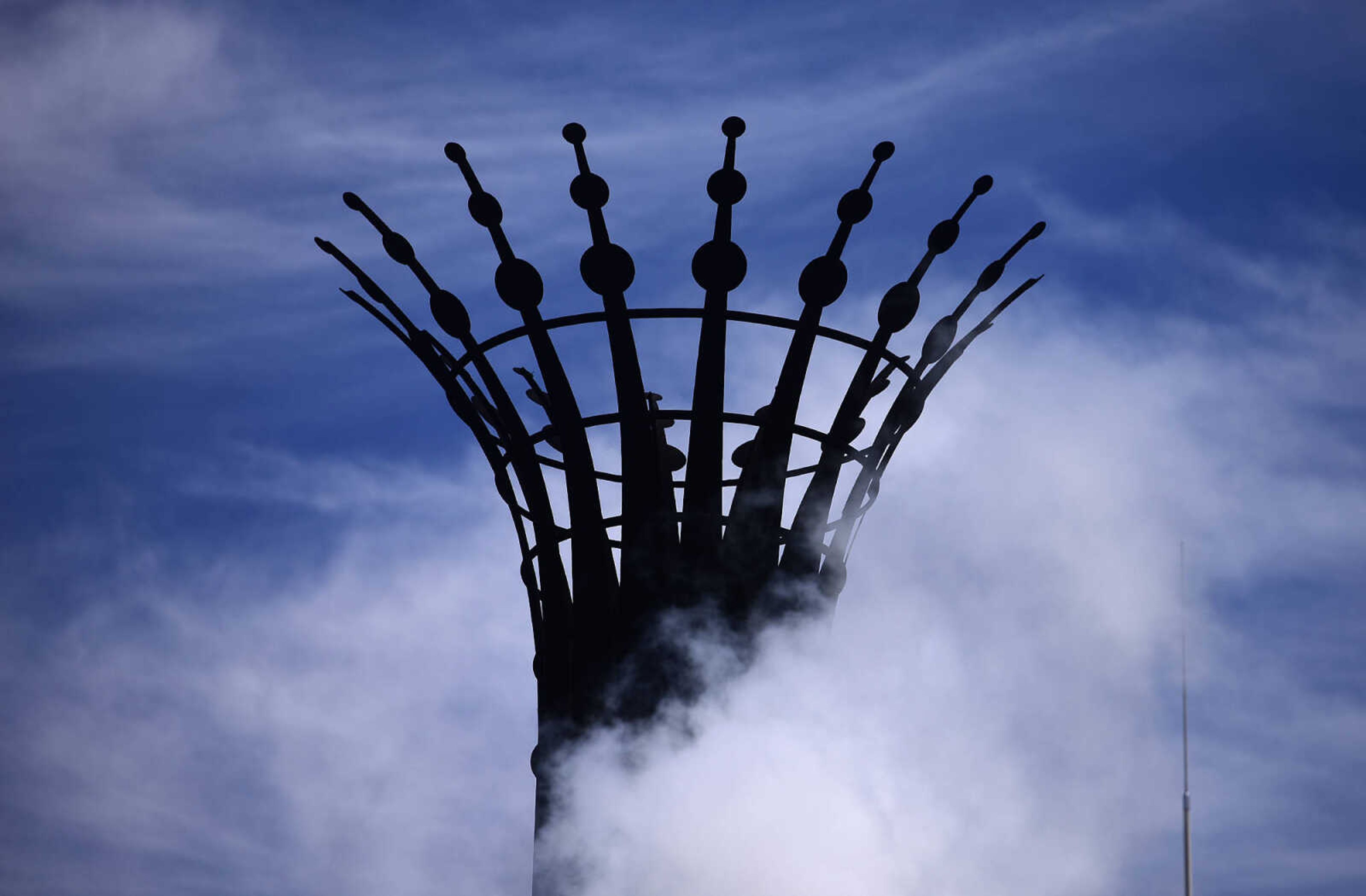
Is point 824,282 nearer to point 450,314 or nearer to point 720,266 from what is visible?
point 720,266

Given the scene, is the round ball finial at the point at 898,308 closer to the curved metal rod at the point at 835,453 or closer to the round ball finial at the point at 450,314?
the curved metal rod at the point at 835,453

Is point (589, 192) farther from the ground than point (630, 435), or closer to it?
farther from the ground

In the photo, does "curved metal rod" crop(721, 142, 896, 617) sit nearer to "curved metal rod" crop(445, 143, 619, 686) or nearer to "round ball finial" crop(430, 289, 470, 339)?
"curved metal rod" crop(445, 143, 619, 686)

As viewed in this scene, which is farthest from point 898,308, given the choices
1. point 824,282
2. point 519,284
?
point 519,284

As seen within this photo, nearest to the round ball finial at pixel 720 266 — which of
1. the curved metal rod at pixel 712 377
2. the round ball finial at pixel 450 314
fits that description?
the curved metal rod at pixel 712 377

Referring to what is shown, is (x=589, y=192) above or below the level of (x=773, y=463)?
above

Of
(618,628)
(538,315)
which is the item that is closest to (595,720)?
(618,628)

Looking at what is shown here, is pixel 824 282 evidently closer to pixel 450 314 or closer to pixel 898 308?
pixel 898 308

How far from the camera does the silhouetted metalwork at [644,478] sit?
788 centimetres

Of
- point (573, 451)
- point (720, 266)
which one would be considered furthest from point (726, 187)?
point (573, 451)

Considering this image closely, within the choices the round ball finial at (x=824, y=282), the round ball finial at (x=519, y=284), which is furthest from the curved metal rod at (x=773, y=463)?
the round ball finial at (x=519, y=284)

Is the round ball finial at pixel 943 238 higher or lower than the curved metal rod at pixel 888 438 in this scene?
higher

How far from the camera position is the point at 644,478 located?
8.01 metres

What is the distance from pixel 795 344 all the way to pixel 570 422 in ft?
4.15
